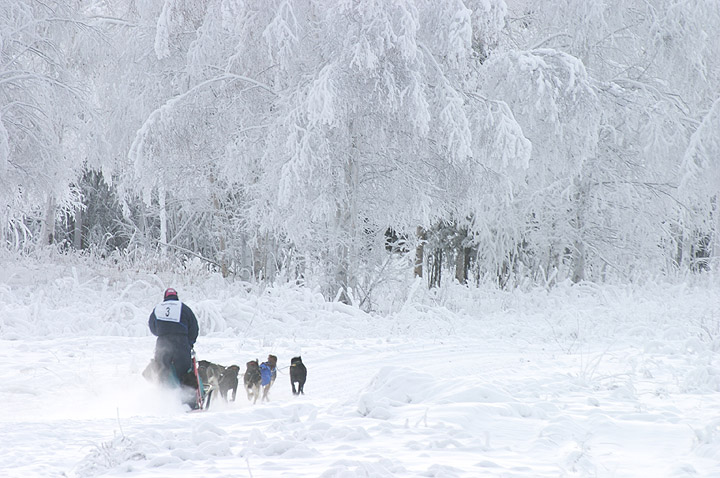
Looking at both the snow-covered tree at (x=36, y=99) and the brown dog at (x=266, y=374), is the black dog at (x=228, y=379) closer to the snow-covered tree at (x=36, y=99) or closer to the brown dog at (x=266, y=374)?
the brown dog at (x=266, y=374)

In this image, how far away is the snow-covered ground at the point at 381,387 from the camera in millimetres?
4551

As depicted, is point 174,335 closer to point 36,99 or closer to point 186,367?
point 186,367

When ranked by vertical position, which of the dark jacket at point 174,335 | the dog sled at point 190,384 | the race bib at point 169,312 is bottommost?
the dog sled at point 190,384

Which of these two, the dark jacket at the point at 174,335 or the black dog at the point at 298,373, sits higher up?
the dark jacket at the point at 174,335

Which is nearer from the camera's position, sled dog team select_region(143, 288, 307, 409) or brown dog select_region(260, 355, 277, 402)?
sled dog team select_region(143, 288, 307, 409)

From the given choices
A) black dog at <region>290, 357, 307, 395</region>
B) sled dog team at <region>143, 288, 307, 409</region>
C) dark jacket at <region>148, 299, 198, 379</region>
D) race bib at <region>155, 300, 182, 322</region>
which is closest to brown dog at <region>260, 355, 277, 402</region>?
sled dog team at <region>143, 288, 307, 409</region>

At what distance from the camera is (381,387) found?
667 cm

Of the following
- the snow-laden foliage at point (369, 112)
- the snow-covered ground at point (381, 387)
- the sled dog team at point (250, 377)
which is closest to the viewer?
the snow-covered ground at point (381, 387)

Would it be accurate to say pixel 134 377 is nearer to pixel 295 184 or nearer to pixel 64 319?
pixel 64 319

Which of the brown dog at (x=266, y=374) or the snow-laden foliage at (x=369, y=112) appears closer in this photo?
the brown dog at (x=266, y=374)

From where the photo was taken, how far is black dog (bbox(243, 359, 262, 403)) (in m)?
7.52

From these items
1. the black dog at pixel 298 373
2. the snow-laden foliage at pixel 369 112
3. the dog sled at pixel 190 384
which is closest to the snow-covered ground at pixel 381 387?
the dog sled at pixel 190 384

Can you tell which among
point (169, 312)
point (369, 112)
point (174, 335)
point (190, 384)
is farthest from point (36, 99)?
point (190, 384)

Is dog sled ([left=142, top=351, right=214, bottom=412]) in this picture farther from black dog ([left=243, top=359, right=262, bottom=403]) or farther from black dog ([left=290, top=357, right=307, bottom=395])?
black dog ([left=290, top=357, right=307, bottom=395])
